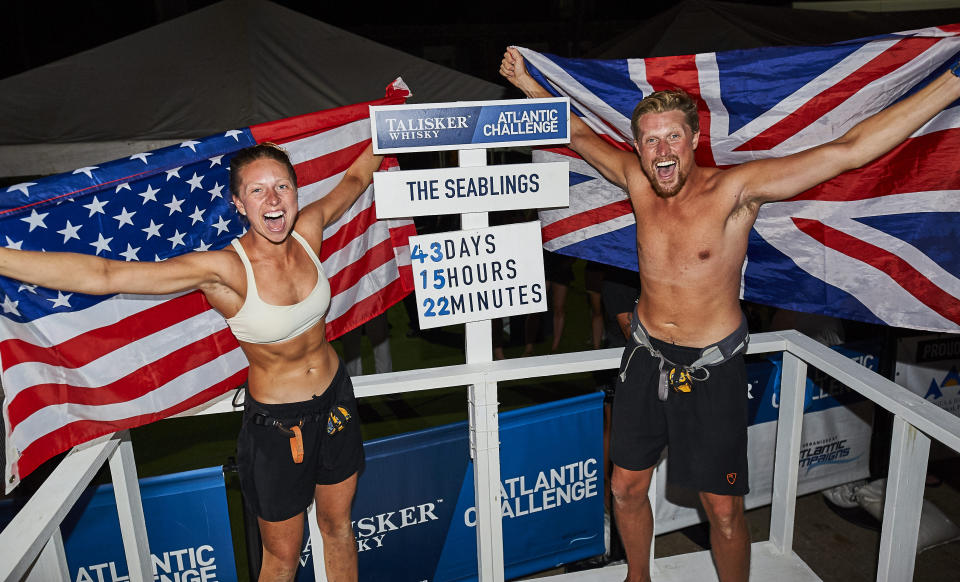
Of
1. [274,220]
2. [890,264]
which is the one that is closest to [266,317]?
[274,220]

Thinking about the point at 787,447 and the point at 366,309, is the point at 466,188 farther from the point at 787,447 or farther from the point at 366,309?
the point at 787,447

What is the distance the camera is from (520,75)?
11.3 feet

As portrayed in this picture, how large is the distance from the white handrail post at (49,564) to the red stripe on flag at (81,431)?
1.26 feet

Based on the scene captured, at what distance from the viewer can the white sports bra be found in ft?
8.82

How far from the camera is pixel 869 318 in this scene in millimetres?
3324

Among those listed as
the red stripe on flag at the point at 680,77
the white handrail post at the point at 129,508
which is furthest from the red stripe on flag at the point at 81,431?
the red stripe on flag at the point at 680,77

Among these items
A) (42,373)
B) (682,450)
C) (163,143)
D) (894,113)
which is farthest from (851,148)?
(163,143)

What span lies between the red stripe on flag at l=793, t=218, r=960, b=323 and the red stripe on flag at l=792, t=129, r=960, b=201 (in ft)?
0.53

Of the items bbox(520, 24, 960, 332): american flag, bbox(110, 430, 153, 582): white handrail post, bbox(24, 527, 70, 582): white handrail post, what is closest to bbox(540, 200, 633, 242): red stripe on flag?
bbox(520, 24, 960, 332): american flag

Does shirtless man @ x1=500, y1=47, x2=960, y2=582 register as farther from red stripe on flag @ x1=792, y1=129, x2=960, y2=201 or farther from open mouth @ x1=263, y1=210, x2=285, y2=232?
open mouth @ x1=263, y1=210, x2=285, y2=232

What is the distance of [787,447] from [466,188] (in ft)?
7.24

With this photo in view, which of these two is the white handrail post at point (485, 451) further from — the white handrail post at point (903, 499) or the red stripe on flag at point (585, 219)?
the white handrail post at point (903, 499)

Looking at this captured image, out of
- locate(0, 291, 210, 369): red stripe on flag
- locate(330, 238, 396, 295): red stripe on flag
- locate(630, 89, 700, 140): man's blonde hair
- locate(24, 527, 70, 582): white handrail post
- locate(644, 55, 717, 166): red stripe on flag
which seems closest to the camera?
locate(24, 527, 70, 582): white handrail post

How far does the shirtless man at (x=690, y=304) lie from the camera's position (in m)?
2.94
